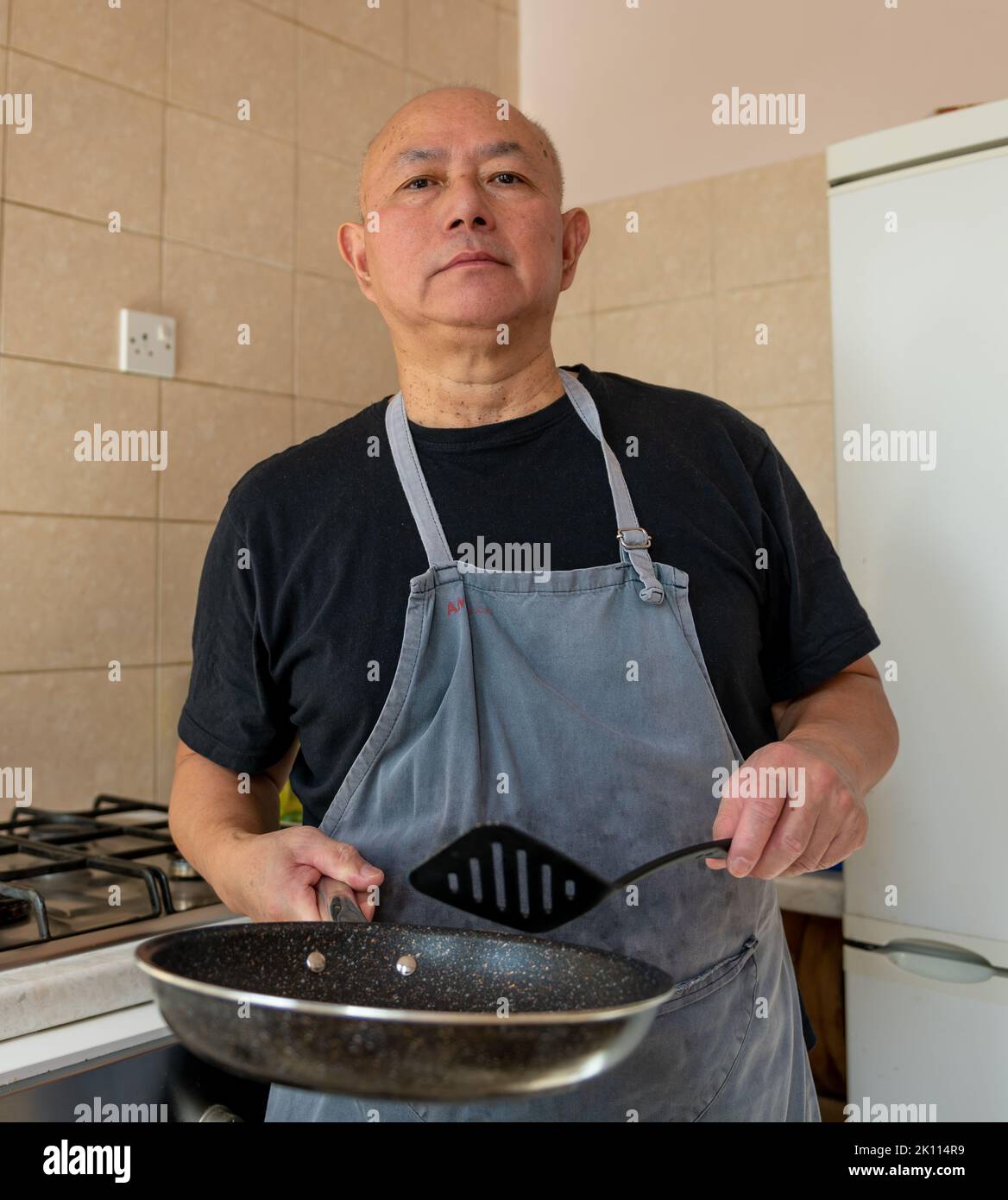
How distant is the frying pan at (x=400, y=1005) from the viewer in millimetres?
537

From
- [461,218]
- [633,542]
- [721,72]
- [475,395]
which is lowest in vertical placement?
[633,542]

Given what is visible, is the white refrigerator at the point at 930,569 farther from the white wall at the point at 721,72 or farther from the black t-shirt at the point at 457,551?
the white wall at the point at 721,72

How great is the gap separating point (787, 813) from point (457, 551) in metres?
0.33

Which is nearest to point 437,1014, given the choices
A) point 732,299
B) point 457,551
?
point 457,551

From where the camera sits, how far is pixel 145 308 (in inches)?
64.4

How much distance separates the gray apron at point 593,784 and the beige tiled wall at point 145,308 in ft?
2.49

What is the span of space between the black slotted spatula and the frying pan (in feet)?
0.06

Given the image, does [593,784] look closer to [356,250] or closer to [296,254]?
[356,250]

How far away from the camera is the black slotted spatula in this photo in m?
0.70

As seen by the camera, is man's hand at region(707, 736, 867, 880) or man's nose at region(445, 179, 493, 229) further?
man's nose at region(445, 179, 493, 229)

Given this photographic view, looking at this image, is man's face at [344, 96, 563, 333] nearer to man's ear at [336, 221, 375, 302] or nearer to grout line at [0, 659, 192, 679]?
man's ear at [336, 221, 375, 302]

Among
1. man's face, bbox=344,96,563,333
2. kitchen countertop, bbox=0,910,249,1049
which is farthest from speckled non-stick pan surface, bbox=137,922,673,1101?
Result: man's face, bbox=344,96,563,333

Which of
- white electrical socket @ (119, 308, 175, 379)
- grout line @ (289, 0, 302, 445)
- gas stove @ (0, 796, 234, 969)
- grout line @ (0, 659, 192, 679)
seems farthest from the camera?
grout line @ (289, 0, 302, 445)
